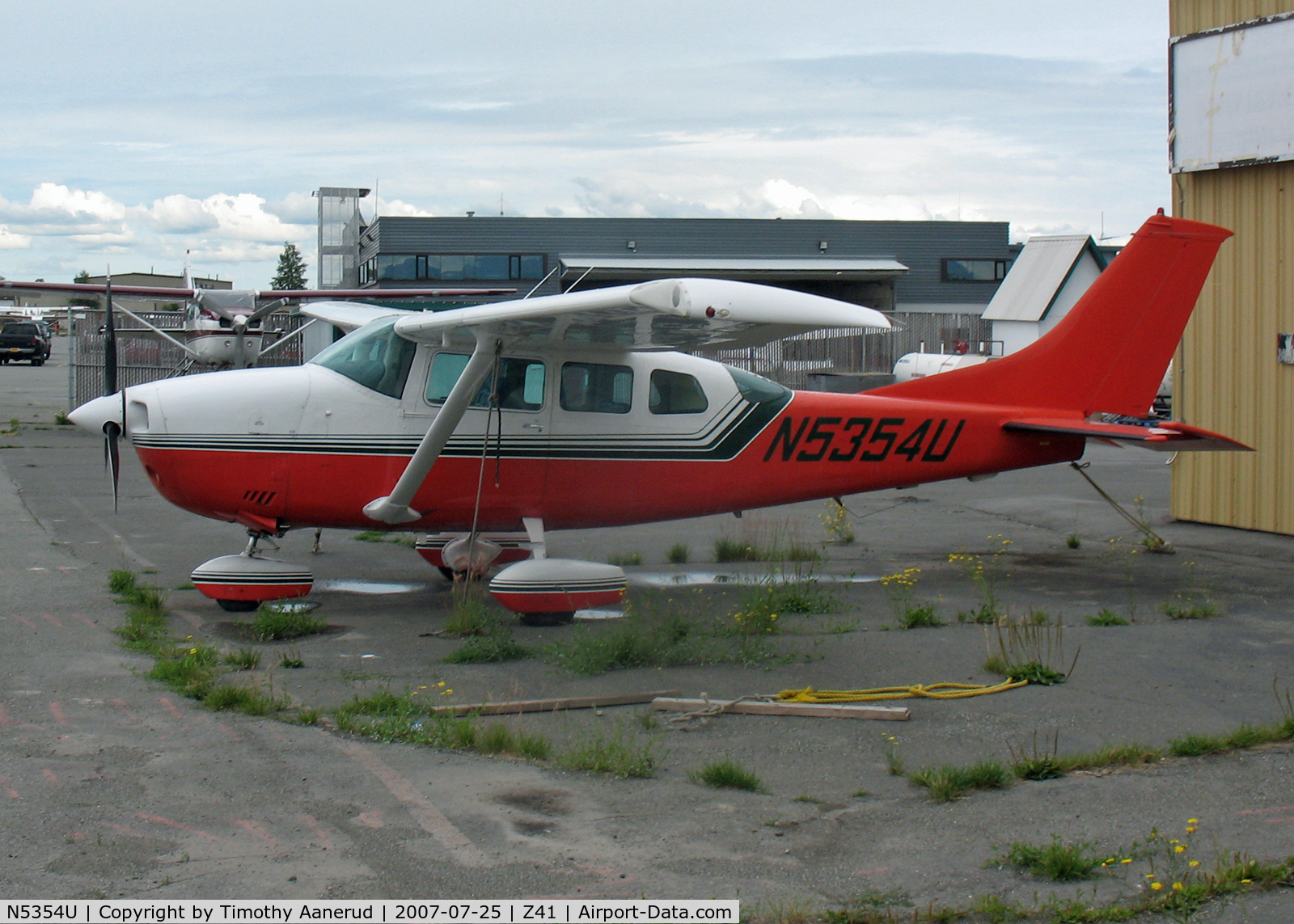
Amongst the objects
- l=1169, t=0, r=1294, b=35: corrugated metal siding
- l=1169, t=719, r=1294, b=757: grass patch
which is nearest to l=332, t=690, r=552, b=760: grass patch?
l=1169, t=719, r=1294, b=757: grass patch

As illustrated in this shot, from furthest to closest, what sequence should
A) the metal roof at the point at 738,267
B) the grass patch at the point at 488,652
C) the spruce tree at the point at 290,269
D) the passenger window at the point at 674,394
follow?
the spruce tree at the point at 290,269, the metal roof at the point at 738,267, the passenger window at the point at 674,394, the grass patch at the point at 488,652

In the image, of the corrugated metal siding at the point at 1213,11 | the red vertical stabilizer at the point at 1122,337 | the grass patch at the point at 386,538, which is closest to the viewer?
the red vertical stabilizer at the point at 1122,337

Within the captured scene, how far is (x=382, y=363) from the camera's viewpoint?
8492 mm

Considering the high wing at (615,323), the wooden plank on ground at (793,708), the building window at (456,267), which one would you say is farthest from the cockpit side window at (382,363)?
the building window at (456,267)

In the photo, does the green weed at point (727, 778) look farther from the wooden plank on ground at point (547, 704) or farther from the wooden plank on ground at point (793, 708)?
the wooden plank on ground at point (547, 704)

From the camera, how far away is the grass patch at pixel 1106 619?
774 centimetres

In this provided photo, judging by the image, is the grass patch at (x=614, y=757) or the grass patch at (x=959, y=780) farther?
the grass patch at (x=614, y=757)

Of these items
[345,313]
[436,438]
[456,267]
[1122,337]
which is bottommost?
[436,438]

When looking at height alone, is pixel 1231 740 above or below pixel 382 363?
below

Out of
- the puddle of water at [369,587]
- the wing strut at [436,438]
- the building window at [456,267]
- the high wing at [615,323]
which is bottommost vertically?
the puddle of water at [369,587]

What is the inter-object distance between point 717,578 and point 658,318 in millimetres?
3457

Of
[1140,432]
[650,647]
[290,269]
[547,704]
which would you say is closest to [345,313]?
[650,647]

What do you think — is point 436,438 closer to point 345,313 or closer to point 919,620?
point 345,313

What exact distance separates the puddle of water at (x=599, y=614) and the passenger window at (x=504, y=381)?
1608 mm
